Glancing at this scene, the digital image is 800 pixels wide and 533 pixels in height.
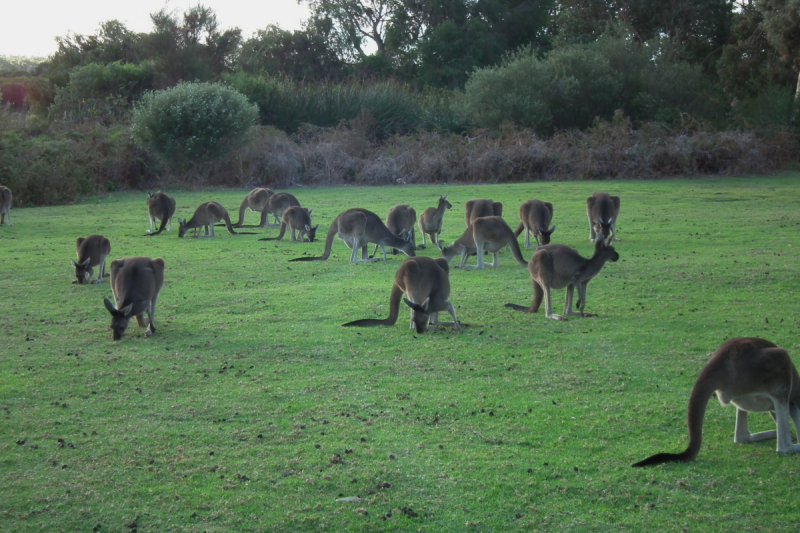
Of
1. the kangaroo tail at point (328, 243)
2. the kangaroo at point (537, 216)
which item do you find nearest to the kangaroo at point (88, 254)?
the kangaroo tail at point (328, 243)

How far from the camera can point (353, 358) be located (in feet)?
23.7

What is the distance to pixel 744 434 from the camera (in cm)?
510

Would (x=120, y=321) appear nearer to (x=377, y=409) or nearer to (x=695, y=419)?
(x=377, y=409)

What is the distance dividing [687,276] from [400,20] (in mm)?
50814

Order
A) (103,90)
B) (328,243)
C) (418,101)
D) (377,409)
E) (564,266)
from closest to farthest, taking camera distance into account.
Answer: (377,409) → (564,266) → (328,243) → (103,90) → (418,101)

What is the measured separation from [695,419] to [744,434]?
25.2 inches

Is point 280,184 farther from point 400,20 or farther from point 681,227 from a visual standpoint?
point 400,20

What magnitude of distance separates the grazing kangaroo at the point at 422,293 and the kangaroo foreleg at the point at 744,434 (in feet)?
11.2

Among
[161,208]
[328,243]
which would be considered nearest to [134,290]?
[328,243]

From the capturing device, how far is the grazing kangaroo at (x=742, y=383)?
469 cm

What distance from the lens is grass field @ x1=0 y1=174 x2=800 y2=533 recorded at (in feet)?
14.2

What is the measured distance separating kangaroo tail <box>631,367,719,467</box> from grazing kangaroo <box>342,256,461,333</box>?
351 cm

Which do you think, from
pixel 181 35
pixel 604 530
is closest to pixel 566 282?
pixel 604 530

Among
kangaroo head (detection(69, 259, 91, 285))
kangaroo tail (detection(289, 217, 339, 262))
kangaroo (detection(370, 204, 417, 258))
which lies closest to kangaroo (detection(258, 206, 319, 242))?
kangaroo (detection(370, 204, 417, 258))
